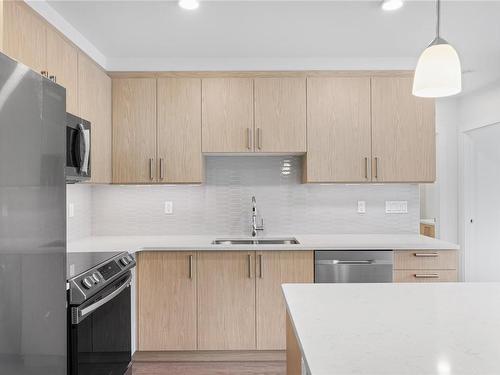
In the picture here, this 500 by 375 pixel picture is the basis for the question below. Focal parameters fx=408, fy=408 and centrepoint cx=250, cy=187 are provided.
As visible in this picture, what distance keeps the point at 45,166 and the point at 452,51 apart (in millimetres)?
1495

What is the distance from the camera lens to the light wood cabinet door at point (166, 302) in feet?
9.93

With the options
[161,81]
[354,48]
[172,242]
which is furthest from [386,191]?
[161,81]

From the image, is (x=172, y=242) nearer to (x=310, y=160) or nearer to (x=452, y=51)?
(x=310, y=160)

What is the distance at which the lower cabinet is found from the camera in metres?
3.03

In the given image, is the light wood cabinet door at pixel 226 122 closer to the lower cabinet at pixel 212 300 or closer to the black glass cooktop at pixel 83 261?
the lower cabinet at pixel 212 300

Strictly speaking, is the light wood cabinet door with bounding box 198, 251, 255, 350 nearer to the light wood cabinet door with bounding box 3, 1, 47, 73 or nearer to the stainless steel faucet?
the stainless steel faucet

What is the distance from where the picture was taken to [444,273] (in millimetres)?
2990

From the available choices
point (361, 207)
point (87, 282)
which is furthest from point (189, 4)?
point (361, 207)

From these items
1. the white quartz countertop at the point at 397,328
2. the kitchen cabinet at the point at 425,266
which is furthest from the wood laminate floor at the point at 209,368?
the white quartz countertop at the point at 397,328

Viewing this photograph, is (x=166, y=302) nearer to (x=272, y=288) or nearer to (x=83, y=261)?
(x=272, y=288)

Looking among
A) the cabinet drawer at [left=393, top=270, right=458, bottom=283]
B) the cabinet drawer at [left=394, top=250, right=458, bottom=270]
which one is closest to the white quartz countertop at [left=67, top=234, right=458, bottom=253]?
the cabinet drawer at [left=394, top=250, right=458, bottom=270]

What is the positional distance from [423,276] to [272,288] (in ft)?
3.63

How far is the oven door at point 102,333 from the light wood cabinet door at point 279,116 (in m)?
1.53

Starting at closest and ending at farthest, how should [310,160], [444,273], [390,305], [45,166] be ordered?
1. [45,166]
2. [390,305]
3. [444,273]
4. [310,160]
